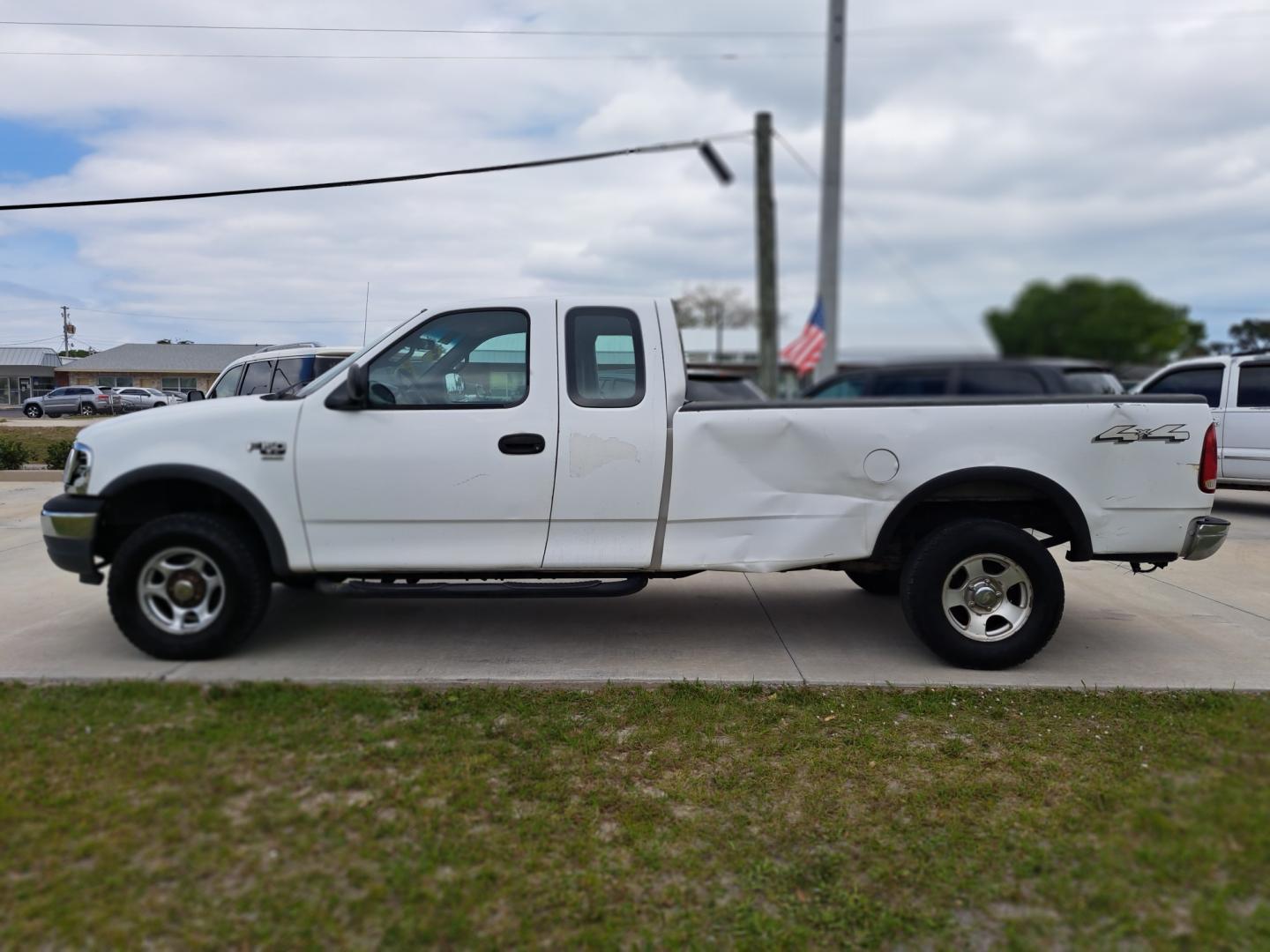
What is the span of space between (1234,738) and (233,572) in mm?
4762

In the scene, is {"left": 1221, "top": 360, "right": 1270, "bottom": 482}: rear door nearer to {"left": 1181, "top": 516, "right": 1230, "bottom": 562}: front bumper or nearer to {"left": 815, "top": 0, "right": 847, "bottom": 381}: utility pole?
{"left": 1181, "top": 516, "right": 1230, "bottom": 562}: front bumper

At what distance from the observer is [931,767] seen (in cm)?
370

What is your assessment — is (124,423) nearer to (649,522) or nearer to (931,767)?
(649,522)

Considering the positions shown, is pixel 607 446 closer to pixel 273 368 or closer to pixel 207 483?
pixel 207 483

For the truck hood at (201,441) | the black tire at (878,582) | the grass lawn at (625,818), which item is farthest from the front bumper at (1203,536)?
the truck hood at (201,441)

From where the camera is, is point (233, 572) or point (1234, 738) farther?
point (233, 572)

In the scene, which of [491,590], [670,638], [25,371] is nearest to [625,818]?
[491,590]

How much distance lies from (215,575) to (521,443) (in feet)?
5.80

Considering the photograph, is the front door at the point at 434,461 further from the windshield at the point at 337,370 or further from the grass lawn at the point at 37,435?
the grass lawn at the point at 37,435

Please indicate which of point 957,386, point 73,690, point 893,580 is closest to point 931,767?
point 957,386

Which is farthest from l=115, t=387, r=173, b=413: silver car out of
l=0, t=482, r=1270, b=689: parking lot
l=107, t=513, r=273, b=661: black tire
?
l=107, t=513, r=273, b=661: black tire

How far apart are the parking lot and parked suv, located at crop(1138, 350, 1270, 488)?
3.96 m

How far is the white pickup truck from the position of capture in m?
4.72

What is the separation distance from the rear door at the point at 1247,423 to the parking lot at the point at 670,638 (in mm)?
3958
